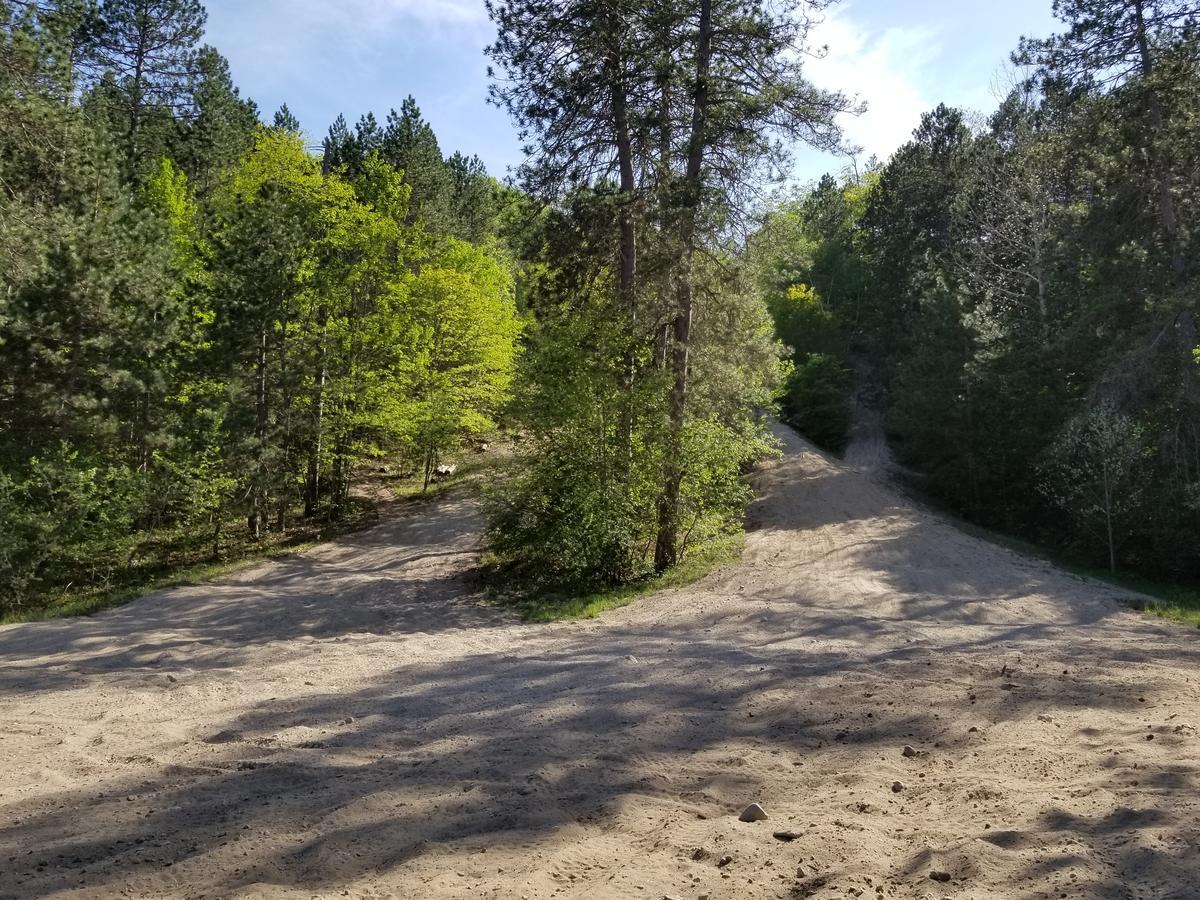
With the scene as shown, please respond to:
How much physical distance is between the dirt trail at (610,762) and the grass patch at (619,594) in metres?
2.23

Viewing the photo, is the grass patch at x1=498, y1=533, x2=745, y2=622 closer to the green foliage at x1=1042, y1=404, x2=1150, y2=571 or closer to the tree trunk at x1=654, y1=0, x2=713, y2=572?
the tree trunk at x1=654, y1=0, x2=713, y2=572

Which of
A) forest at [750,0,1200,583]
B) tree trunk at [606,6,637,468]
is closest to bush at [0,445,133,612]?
tree trunk at [606,6,637,468]

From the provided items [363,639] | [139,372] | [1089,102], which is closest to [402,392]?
[139,372]

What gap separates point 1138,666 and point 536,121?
51.7 ft

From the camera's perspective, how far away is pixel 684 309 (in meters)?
19.5

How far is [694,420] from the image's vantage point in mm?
19000

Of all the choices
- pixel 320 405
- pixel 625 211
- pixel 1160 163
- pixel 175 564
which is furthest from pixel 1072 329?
pixel 175 564

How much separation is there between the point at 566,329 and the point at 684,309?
329 cm

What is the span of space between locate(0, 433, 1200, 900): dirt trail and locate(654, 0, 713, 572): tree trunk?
5396mm

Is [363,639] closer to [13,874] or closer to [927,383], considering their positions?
[13,874]

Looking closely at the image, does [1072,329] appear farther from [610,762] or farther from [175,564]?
[175,564]

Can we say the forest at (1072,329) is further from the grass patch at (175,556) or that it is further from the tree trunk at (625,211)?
the grass patch at (175,556)

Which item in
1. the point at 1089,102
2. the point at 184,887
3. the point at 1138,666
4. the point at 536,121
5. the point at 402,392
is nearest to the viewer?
the point at 184,887

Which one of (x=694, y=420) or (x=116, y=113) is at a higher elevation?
(x=116, y=113)
